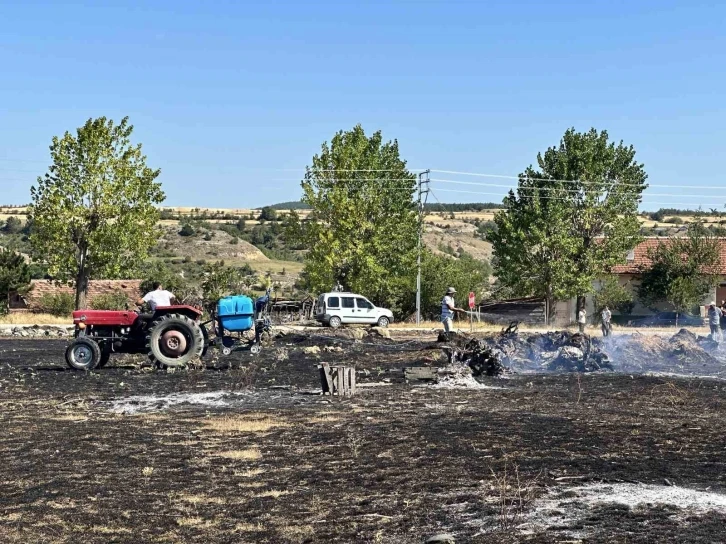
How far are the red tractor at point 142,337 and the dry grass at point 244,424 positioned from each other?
23.9 feet

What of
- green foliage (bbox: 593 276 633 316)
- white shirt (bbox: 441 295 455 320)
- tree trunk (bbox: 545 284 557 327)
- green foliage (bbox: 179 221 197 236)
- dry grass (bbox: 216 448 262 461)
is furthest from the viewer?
green foliage (bbox: 179 221 197 236)

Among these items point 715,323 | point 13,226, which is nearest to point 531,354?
point 715,323

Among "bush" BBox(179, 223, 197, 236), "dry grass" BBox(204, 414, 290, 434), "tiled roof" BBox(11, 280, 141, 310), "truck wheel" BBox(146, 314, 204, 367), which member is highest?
"bush" BBox(179, 223, 197, 236)

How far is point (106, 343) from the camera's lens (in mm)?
24000

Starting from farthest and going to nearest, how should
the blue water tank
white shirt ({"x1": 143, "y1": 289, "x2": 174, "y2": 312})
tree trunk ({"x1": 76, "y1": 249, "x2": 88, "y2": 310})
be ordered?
tree trunk ({"x1": 76, "y1": 249, "x2": 88, "y2": 310}) → the blue water tank → white shirt ({"x1": 143, "y1": 289, "x2": 174, "y2": 312})

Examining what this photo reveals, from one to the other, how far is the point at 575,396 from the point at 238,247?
100482 millimetres

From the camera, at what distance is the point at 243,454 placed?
511 inches

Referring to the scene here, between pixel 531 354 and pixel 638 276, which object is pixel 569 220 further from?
Answer: pixel 531 354

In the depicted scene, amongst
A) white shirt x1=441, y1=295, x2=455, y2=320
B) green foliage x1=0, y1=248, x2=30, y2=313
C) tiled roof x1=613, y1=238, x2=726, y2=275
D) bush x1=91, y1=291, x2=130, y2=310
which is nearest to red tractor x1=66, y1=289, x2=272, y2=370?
white shirt x1=441, y1=295, x2=455, y2=320

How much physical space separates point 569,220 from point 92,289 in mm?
26256

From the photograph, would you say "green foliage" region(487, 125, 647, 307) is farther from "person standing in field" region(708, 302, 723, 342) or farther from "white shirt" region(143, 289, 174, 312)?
"white shirt" region(143, 289, 174, 312)

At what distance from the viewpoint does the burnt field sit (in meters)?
9.50

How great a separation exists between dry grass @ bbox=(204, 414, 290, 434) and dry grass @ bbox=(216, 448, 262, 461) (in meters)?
1.59

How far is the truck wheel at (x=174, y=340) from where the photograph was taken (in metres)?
23.2
